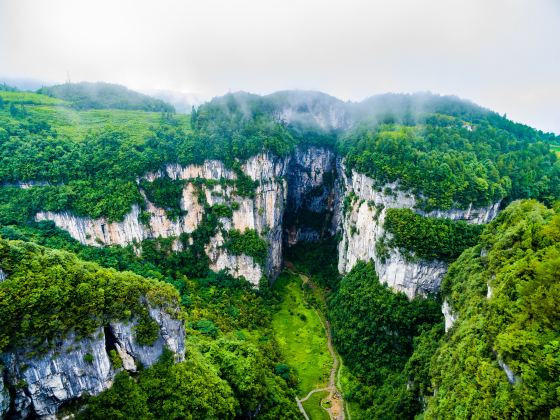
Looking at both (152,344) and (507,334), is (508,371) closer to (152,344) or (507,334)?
(507,334)

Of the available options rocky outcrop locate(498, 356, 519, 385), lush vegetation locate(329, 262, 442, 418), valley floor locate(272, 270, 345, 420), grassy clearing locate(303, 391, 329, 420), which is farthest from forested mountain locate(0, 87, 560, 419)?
grassy clearing locate(303, 391, 329, 420)

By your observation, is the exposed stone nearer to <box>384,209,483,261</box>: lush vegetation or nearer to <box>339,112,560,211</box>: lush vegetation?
<box>384,209,483,261</box>: lush vegetation

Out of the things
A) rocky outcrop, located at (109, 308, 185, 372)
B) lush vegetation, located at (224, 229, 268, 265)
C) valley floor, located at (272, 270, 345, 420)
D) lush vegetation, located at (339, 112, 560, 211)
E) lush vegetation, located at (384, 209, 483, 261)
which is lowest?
valley floor, located at (272, 270, 345, 420)

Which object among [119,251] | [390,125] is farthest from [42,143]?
[390,125]

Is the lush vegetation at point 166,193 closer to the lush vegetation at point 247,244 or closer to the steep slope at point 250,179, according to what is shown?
the steep slope at point 250,179

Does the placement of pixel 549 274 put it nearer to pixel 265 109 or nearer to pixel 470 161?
pixel 470 161

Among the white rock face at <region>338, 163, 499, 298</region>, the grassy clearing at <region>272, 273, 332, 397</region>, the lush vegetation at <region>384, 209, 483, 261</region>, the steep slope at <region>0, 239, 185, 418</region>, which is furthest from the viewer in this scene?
the grassy clearing at <region>272, 273, 332, 397</region>
